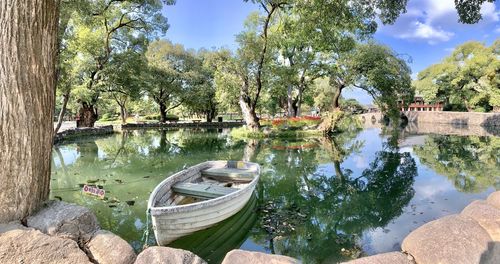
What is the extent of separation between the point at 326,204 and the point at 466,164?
9.39 meters

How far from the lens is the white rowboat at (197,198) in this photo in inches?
186

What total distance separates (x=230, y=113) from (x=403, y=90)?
37.2 meters

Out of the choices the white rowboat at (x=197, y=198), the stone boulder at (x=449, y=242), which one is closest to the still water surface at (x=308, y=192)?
the white rowboat at (x=197, y=198)

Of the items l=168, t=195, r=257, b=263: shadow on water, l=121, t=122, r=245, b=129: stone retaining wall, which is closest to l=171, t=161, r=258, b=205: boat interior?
l=168, t=195, r=257, b=263: shadow on water

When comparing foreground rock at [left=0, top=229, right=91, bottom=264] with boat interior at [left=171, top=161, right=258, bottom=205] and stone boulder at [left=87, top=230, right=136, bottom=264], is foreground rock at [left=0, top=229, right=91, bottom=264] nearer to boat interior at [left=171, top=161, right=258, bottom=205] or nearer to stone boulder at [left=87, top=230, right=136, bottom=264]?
stone boulder at [left=87, top=230, right=136, bottom=264]

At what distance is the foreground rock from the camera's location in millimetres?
2754

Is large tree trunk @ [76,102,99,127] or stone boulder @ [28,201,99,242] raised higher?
large tree trunk @ [76,102,99,127]

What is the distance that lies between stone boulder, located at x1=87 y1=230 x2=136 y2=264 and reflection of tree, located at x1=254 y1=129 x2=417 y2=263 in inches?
113

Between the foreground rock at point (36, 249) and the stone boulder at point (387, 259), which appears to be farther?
the stone boulder at point (387, 259)

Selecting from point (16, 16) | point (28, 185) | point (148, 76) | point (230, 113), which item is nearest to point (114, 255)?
point (28, 185)

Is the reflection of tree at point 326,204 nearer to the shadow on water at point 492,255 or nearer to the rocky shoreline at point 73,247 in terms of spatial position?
the shadow on water at point 492,255

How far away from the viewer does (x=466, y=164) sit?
13445 mm

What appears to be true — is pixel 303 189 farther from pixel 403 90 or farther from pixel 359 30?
pixel 403 90

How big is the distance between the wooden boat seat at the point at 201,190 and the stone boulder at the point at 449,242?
143 inches
